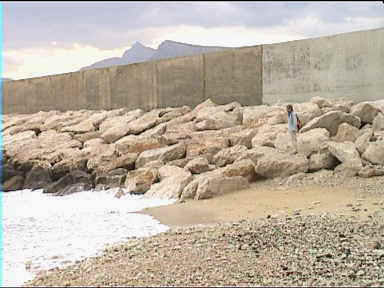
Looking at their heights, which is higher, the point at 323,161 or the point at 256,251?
the point at 323,161

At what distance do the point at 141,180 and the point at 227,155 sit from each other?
1.89 metres

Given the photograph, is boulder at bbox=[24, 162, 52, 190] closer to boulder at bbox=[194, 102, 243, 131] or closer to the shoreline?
boulder at bbox=[194, 102, 243, 131]

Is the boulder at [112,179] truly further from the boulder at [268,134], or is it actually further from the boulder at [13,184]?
the boulder at [268,134]

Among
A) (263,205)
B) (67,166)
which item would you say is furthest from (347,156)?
(67,166)

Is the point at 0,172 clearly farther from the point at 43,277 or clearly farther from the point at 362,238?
the point at 362,238

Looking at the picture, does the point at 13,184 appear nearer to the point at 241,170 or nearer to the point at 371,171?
the point at 241,170

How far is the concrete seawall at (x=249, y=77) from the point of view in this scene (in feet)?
39.1

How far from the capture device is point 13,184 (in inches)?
527

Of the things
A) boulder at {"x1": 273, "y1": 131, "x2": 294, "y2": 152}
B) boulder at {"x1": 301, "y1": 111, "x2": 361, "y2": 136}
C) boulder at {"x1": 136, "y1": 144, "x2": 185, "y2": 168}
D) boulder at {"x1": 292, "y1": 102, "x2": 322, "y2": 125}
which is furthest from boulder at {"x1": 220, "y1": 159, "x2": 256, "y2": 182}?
boulder at {"x1": 292, "y1": 102, "x2": 322, "y2": 125}

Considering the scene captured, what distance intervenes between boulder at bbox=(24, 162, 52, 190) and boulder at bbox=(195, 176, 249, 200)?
16.5 feet

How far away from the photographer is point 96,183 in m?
11.9

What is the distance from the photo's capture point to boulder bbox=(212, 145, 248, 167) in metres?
10.9

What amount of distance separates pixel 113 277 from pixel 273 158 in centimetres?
597

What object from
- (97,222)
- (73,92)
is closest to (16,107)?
(73,92)
